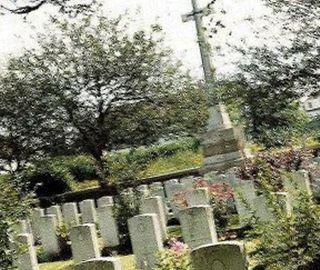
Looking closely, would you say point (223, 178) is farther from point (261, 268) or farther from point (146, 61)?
point (146, 61)

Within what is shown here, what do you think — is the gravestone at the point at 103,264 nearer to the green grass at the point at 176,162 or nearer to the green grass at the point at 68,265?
the green grass at the point at 68,265

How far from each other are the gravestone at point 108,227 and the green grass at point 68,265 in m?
1.00

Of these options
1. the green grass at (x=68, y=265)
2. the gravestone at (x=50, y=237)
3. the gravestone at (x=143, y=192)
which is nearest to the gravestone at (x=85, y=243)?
the green grass at (x=68, y=265)

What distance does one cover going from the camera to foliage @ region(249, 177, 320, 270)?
6.25 metres

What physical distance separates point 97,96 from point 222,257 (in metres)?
19.7

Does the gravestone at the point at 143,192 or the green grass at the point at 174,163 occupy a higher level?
the green grass at the point at 174,163

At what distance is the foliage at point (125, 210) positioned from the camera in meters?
11.9

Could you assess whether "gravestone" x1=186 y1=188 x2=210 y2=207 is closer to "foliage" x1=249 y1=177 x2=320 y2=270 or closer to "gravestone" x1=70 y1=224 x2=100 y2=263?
"gravestone" x1=70 y1=224 x2=100 y2=263

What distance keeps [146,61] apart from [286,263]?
735 inches

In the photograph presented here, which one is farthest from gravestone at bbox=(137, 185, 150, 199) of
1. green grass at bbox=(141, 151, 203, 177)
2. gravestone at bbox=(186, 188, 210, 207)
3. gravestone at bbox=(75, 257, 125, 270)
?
green grass at bbox=(141, 151, 203, 177)

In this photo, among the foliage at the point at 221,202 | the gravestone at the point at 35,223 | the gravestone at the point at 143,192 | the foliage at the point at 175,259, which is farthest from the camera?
the gravestone at the point at 35,223

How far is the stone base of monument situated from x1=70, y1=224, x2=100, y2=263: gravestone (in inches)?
399

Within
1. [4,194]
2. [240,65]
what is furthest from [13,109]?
[4,194]

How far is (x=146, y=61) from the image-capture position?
24.2 m
